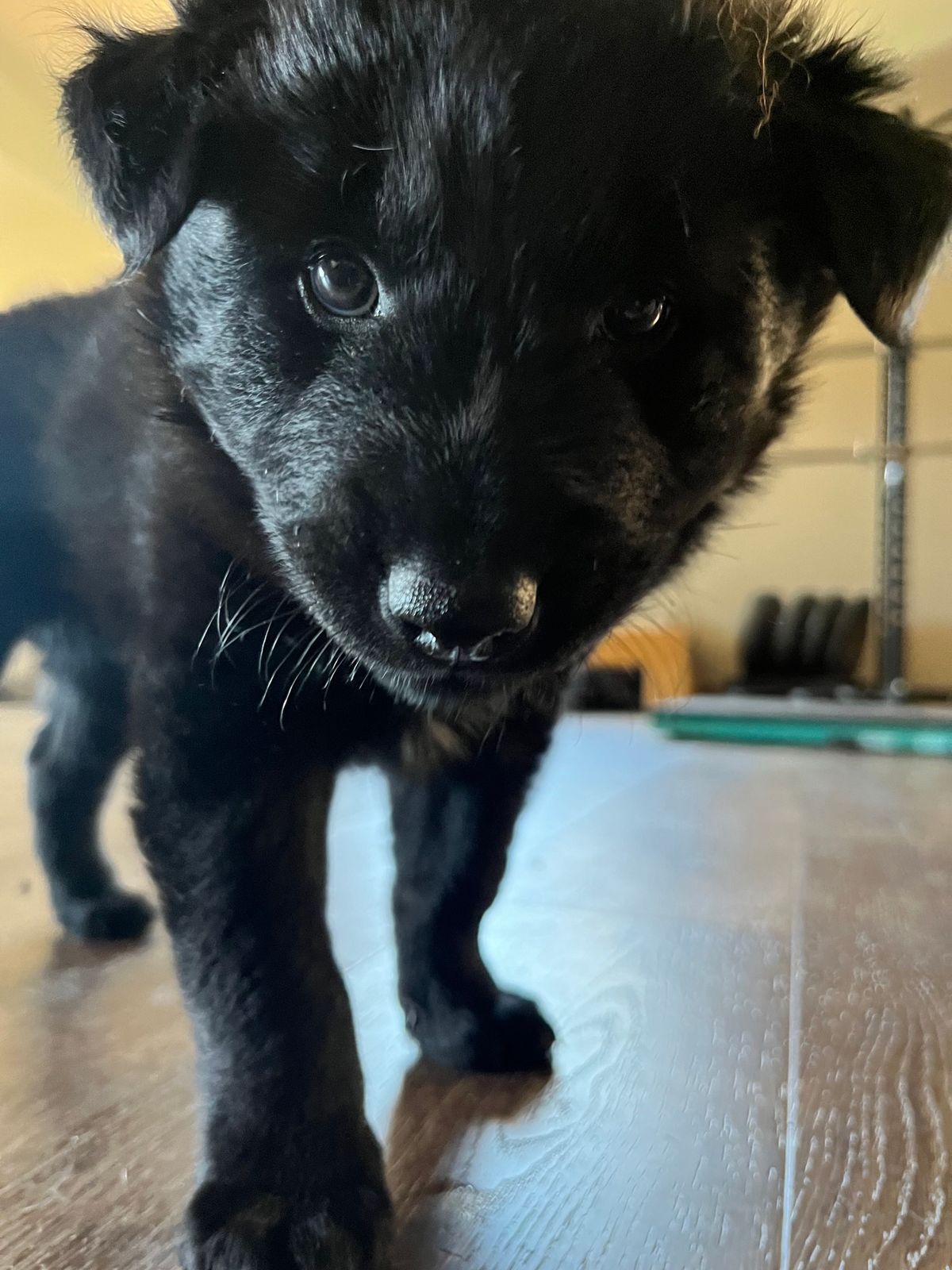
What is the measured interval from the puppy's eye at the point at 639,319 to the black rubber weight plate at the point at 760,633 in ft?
13.5

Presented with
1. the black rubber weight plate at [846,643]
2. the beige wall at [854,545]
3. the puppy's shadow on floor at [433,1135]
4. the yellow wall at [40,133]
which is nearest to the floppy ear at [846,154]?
the yellow wall at [40,133]

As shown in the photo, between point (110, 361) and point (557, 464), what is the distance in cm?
43

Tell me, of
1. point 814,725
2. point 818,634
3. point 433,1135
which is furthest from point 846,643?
point 433,1135

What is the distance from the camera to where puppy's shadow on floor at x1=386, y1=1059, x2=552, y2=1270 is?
23.3 inches

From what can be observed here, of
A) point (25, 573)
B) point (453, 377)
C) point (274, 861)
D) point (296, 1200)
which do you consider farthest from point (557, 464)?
point (25, 573)

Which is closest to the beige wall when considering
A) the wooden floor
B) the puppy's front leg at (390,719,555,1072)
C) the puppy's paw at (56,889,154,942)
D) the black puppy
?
the wooden floor

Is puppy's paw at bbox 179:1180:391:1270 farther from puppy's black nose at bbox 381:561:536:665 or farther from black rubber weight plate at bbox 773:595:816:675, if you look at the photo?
black rubber weight plate at bbox 773:595:816:675

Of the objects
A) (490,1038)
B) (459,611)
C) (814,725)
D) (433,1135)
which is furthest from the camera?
(814,725)

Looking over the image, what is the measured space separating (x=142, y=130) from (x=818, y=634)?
165 inches

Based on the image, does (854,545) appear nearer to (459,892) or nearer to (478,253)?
(459,892)

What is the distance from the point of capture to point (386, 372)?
537 millimetres

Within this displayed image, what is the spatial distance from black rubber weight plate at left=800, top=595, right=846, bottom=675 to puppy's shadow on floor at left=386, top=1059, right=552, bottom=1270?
12.9 ft

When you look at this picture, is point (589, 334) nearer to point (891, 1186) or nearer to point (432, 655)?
point (432, 655)

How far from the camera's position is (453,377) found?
518 mm
